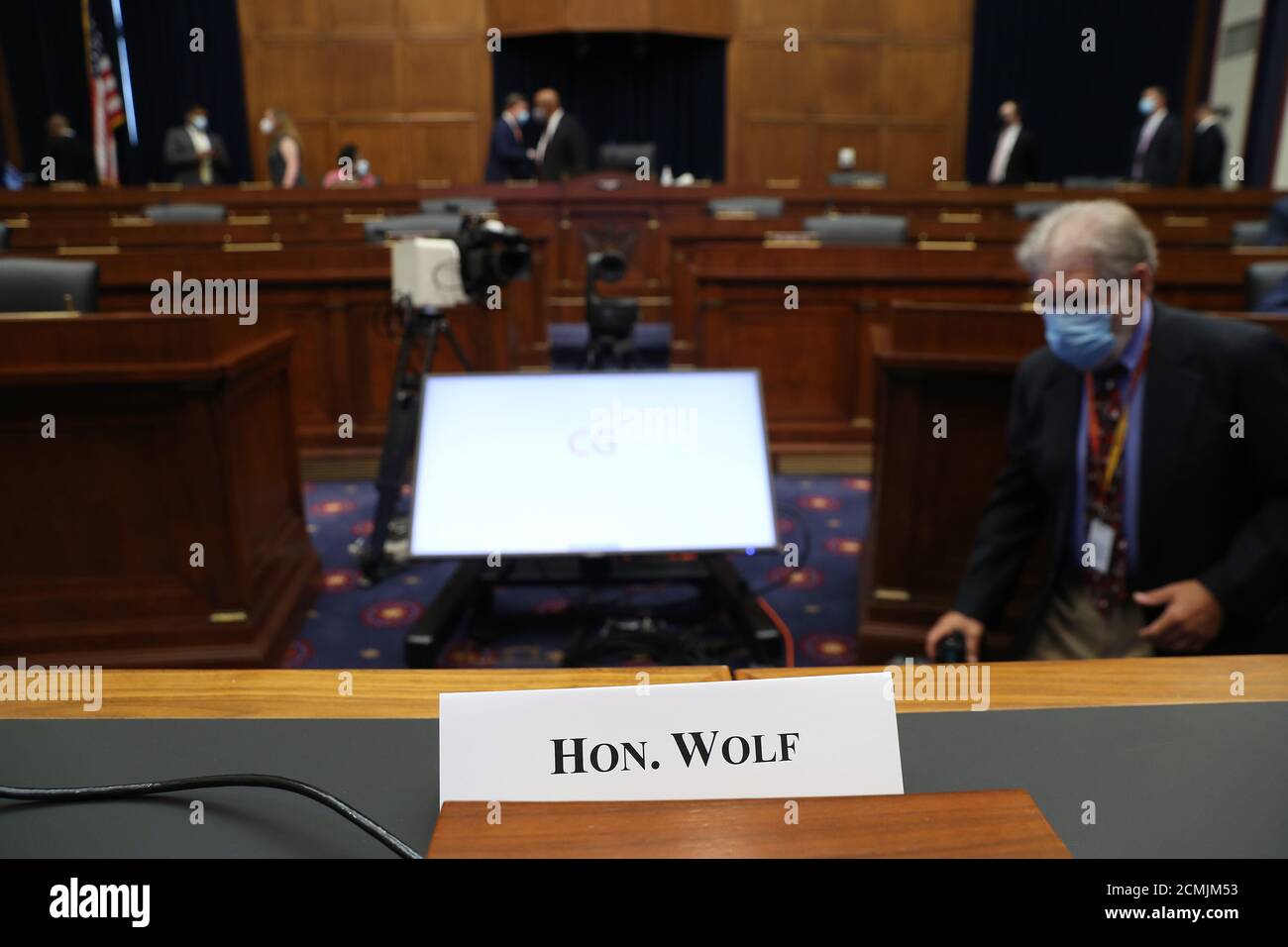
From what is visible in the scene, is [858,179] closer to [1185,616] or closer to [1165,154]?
[1165,154]

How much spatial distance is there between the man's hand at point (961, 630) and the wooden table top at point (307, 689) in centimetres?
104

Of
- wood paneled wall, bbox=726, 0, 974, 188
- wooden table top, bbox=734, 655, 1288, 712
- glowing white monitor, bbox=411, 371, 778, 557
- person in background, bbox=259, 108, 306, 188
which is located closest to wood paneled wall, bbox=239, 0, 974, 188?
wood paneled wall, bbox=726, 0, 974, 188

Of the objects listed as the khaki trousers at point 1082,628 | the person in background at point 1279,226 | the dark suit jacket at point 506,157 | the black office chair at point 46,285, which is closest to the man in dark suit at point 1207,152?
the person in background at point 1279,226

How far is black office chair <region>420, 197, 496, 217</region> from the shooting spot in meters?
6.29

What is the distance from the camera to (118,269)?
3891 mm

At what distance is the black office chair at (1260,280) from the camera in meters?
2.62

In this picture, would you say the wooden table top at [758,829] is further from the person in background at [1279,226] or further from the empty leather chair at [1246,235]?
the empty leather chair at [1246,235]

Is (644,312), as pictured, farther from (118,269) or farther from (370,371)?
(118,269)

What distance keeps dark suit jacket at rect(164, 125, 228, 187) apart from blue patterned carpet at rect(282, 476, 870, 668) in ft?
21.8

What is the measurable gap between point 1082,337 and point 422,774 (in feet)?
4.84

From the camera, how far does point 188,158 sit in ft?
29.3

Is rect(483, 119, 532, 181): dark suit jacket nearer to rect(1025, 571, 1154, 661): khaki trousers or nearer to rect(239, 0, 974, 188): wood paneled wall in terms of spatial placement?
rect(239, 0, 974, 188): wood paneled wall
